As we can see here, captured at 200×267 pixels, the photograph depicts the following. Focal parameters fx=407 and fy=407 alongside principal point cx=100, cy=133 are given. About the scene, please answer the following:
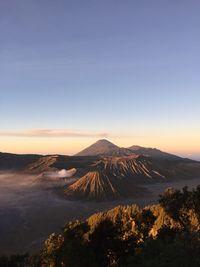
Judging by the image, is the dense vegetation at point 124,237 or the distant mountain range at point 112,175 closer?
Result: the dense vegetation at point 124,237

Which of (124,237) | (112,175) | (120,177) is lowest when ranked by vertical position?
(124,237)

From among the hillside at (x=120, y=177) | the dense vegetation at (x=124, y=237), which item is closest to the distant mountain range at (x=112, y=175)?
the hillside at (x=120, y=177)

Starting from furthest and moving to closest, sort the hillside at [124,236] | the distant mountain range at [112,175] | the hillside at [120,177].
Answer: the distant mountain range at [112,175] < the hillside at [120,177] < the hillside at [124,236]

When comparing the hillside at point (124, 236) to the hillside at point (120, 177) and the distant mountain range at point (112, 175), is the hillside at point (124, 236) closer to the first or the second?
the hillside at point (120, 177)

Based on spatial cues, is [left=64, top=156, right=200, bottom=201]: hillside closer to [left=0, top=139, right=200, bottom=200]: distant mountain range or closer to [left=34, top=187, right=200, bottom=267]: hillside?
[left=0, top=139, right=200, bottom=200]: distant mountain range

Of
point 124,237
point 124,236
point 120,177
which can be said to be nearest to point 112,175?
point 120,177

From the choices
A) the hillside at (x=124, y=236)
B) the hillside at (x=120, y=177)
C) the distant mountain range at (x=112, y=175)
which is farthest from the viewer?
the distant mountain range at (x=112, y=175)

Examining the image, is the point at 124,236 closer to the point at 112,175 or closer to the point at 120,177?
the point at 112,175

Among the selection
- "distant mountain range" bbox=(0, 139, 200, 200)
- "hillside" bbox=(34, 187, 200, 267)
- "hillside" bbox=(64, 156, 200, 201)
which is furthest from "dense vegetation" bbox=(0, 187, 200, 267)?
"distant mountain range" bbox=(0, 139, 200, 200)

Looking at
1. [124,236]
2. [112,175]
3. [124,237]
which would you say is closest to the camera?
[124,237]
